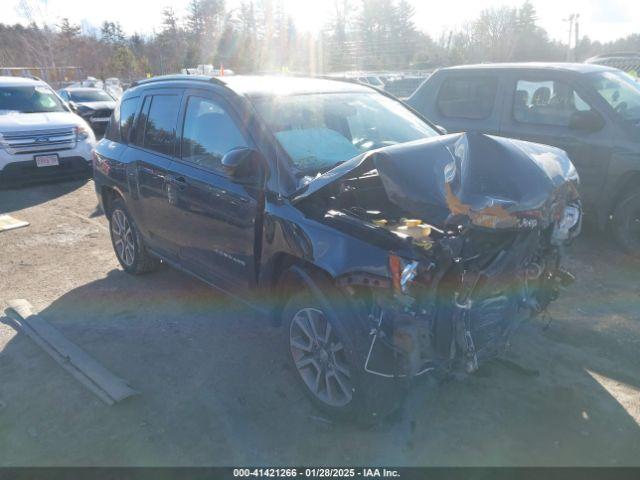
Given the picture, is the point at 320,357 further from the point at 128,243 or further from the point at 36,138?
the point at 36,138

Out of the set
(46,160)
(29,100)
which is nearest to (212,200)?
(46,160)

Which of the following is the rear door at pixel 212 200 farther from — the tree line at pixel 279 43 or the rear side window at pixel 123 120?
the tree line at pixel 279 43

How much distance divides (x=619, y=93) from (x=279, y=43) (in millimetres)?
38557

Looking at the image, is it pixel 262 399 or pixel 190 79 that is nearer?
pixel 262 399

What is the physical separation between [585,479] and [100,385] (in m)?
2.91

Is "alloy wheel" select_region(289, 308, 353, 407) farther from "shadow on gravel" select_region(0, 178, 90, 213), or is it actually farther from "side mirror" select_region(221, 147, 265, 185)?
"shadow on gravel" select_region(0, 178, 90, 213)

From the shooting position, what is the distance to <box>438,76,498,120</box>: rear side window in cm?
651

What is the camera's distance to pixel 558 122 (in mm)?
5906

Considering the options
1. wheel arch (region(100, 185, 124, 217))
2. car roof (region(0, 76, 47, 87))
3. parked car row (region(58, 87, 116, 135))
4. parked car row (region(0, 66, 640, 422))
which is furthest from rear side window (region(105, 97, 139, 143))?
parked car row (region(58, 87, 116, 135))

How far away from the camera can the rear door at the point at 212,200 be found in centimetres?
353

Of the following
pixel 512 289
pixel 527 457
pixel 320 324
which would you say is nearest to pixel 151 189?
pixel 320 324

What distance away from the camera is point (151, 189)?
4508mm

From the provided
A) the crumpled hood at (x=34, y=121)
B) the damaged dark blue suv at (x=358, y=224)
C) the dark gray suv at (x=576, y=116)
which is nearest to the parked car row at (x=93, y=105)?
the crumpled hood at (x=34, y=121)

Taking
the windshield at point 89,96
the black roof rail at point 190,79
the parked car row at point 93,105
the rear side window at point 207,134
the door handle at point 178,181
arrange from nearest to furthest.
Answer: the rear side window at point 207,134 < the black roof rail at point 190,79 < the door handle at point 178,181 < the parked car row at point 93,105 < the windshield at point 89,96
